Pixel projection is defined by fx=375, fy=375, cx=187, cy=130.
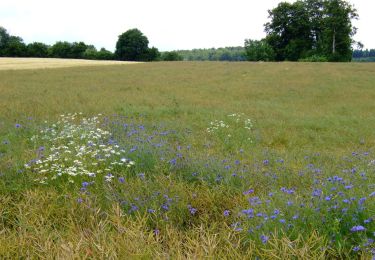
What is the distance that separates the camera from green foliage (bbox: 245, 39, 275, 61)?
64912mm

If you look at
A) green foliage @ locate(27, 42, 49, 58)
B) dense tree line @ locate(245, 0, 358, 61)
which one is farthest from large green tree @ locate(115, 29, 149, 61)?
dense tree line @ locate(245, 0, 358, 61)

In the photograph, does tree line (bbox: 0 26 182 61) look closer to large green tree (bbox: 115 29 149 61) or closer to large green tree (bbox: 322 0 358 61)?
large green tree (bbox: 115 29 149 61)

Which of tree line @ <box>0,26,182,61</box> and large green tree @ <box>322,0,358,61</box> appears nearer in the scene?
large green tree @ <box>322,0,358,61</box>

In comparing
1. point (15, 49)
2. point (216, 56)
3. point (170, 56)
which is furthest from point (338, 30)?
point (216, 56)

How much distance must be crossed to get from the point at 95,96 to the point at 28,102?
10.3 feet

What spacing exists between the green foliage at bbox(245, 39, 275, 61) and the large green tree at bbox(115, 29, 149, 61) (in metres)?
28.9

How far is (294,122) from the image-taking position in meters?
11.5

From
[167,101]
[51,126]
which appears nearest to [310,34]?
[167,101]

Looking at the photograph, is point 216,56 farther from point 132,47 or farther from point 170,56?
point 132,47

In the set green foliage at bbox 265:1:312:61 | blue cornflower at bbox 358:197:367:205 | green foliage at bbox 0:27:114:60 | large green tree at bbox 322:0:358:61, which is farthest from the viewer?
green foliage at bbox 0:27:114:60

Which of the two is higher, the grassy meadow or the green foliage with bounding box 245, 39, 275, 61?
the green foliage with bounding box 245, 39, 275, 61

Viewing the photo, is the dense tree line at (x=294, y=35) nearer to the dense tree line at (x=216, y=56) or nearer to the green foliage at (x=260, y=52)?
the green foliage at (x=260, y=52)

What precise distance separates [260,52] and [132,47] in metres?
35.0

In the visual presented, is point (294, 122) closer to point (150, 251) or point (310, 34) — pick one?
point (150, 251)
